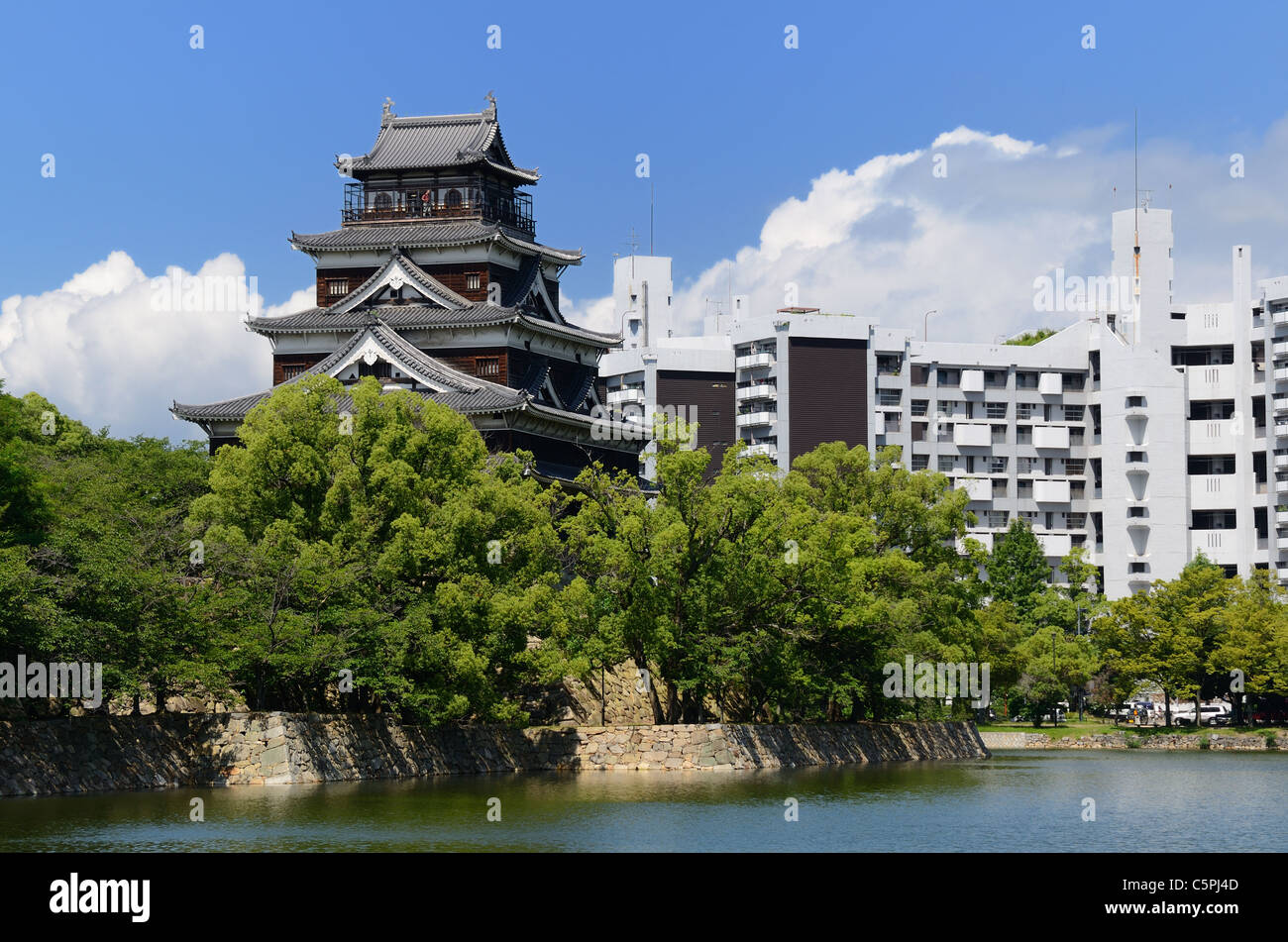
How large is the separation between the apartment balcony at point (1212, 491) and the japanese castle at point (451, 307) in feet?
156

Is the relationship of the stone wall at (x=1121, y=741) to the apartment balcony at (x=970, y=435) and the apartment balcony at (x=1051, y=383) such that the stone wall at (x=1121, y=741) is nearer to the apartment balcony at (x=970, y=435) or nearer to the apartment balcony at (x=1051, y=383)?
the apartment balcony at (x=970, y=435)

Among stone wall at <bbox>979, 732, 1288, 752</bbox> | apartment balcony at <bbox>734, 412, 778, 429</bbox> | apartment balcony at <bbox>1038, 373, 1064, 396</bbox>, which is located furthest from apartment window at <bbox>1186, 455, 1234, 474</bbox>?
stone wall at <bbox>979, 732, 1288, 752</bbox>

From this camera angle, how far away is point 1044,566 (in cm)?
8731

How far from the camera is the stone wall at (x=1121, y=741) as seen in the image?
228 feet

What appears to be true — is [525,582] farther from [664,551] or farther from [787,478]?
[787,478]

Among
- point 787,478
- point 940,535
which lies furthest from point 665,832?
point 940,535

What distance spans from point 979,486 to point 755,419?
15.7 m

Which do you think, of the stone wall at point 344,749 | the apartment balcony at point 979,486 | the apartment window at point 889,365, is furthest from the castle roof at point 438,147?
the apartment balcony at point 979,486

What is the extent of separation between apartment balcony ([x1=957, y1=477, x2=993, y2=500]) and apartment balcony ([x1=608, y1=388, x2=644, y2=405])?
2058cm

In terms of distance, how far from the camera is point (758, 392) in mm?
98000

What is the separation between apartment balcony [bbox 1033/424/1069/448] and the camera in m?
103

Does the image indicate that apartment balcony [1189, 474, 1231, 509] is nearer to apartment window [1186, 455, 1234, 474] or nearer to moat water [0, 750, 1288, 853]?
apartment window [1186, 455, 1234, 474]

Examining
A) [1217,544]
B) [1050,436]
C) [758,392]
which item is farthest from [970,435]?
[1217,544]
